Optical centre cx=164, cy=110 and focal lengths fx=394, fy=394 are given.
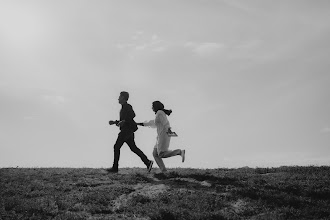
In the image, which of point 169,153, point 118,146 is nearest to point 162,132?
point 169,153

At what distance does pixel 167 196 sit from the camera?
516 inches

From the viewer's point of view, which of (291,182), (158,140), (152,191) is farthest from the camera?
(158,140)

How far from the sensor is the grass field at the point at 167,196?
1175 cm

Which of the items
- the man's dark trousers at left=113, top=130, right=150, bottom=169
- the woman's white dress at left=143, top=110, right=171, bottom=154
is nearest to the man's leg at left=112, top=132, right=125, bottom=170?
the man's dark trousers at left=113, top=130, right=150, bottom=169

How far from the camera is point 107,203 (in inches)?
513

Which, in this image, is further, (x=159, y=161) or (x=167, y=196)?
(x=159, y=161)

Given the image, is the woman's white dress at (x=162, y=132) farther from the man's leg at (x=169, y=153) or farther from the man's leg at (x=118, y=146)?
the man's leg at (x=118, y=146)

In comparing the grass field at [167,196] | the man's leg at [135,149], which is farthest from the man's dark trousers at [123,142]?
the grass field at [167,196]

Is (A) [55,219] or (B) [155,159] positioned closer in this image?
(A) [55,219]

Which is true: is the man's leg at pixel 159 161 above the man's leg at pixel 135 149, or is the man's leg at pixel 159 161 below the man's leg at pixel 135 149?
below

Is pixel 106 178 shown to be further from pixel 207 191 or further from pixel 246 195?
pixel 246 195

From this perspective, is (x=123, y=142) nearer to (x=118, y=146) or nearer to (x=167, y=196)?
(x=118, y=146)

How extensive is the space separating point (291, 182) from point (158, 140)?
5.99 meters

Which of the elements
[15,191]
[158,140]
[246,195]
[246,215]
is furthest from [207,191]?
[15,191]
